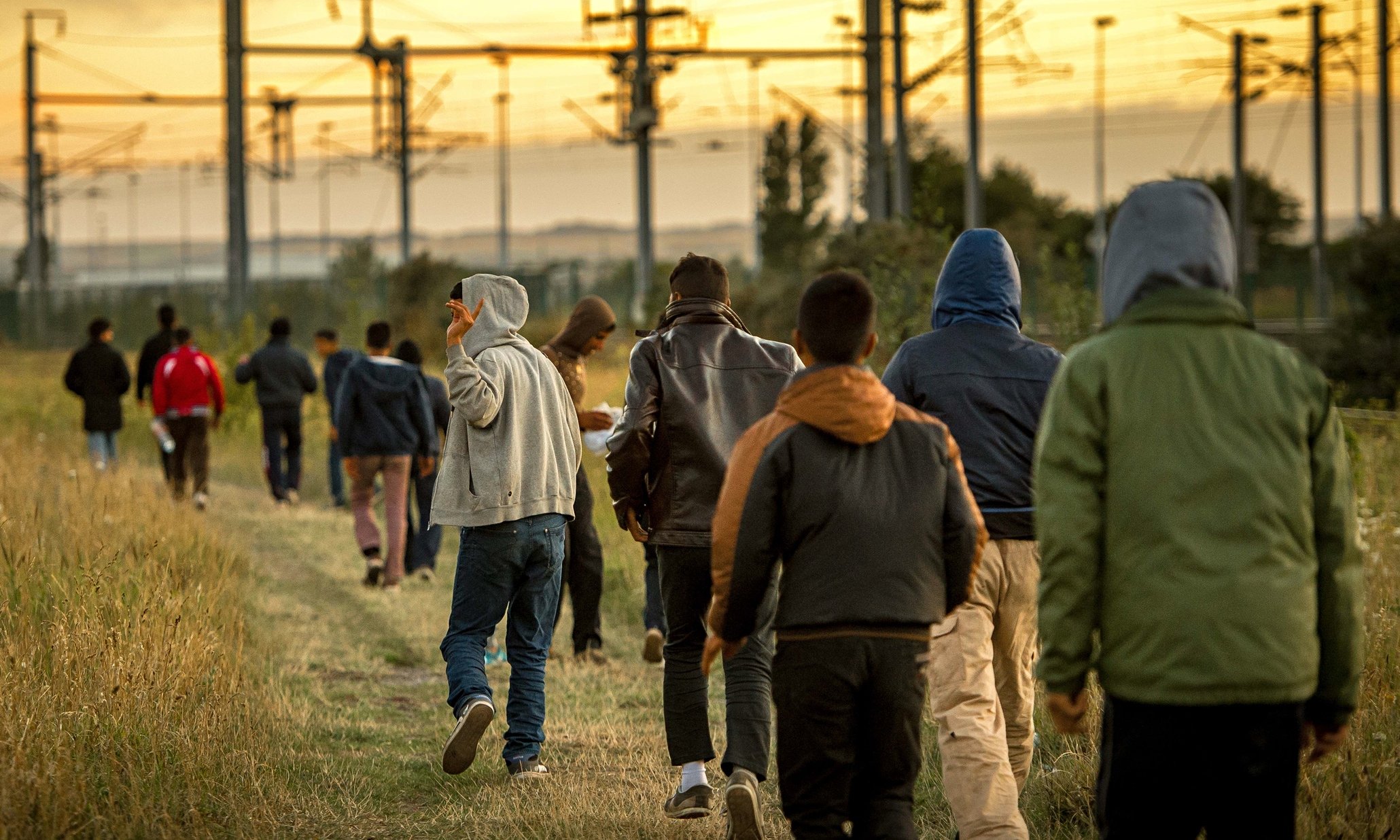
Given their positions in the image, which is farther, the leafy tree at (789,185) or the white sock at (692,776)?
the leafy tree at (789,185)

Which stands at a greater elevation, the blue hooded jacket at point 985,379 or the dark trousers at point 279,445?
the blue hooded jacket at point 985,379

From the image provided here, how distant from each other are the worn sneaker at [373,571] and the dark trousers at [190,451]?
14.5ft

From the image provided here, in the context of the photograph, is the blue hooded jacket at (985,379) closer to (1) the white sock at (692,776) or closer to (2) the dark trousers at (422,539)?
(1) the white sock at (692,776)

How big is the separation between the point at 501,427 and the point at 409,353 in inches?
228

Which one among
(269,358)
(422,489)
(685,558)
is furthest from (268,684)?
(269,358)

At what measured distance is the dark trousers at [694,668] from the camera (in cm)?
545

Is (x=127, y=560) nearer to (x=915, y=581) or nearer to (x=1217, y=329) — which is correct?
(x=915, y=581)

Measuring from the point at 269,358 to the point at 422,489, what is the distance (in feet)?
16.7

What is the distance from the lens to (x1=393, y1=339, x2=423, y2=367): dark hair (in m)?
11.8

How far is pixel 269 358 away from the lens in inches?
636

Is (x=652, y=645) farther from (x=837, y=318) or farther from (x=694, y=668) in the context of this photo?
(x=837, y=318)

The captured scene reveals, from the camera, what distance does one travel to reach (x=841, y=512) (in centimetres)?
405

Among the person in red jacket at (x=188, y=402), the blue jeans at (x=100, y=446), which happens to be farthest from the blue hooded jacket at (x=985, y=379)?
the blue jeans at (x=100, y=446)

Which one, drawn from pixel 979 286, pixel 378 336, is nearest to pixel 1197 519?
pixel 979 286
